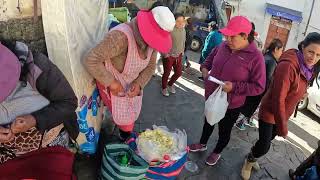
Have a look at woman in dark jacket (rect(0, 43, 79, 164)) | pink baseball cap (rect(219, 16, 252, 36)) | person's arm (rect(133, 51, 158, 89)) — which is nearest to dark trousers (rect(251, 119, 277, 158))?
pink baseball cap (rect(219, 16, 252, 36))

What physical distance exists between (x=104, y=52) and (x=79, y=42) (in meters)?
0.29

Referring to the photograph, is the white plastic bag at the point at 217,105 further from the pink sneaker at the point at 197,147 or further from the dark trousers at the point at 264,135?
the pink sneaker at the point at 197,147

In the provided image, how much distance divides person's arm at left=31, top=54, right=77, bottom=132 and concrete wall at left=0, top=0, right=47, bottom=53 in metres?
0.54

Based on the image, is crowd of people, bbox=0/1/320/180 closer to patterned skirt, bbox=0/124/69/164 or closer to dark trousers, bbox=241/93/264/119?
patterned skirt, bbox=0/124/69/164

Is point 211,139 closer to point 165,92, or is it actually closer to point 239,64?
point 165,92

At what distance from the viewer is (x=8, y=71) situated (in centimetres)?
188

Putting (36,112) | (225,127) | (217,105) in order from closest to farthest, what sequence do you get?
(36,112), (217,105), (225,127)

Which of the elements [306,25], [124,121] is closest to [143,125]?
[124,121]

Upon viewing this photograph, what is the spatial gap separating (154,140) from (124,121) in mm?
499

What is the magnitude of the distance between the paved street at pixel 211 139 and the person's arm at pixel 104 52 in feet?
4.00

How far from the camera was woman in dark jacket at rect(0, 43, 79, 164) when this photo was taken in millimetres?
1922

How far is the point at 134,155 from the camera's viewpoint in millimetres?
3154

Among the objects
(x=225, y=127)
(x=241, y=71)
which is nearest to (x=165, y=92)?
(x=225, y=127)

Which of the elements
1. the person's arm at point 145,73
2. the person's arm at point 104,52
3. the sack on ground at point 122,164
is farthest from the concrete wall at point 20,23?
the sack on ground at point 122,164
